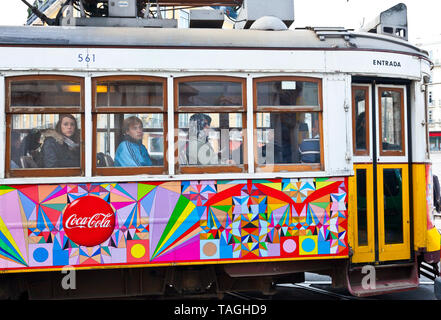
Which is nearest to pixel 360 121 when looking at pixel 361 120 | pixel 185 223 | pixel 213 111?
pixel 361 120

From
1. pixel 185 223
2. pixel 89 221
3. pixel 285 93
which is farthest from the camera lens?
pixel 285 93

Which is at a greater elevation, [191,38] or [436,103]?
[436,103]

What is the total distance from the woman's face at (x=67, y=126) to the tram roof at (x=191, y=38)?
30.0 inches

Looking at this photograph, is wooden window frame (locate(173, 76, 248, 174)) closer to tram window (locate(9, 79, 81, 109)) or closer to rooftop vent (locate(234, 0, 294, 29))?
tram window (locate(9, 79, 81, 109))

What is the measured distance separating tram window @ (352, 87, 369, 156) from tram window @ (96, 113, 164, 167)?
220 cm

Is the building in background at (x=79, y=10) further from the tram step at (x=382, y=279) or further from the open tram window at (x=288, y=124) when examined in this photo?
the tram step at (x=382, y=279)

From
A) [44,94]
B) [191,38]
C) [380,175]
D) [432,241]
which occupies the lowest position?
[432,241]

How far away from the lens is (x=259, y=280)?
213 inches

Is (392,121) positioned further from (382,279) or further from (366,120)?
(382,279)

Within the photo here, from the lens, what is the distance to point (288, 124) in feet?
17.1

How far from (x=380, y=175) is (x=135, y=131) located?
281cm

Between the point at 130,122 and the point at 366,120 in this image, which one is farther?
the point at 366,120

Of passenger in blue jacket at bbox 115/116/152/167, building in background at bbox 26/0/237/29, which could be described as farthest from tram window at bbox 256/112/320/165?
building in background at bbox 26/0/237/29

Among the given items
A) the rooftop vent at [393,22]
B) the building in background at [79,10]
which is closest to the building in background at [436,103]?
the building in background at [79,10]
